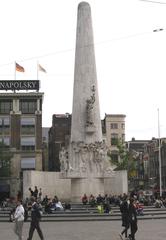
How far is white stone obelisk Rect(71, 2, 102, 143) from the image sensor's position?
44469 millimetres

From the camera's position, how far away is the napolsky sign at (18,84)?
77.7 meters

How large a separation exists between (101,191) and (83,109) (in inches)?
259

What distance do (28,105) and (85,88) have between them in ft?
107

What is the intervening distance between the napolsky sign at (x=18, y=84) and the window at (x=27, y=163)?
984 centimetres

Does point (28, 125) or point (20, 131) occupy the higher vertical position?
point (28, 125)

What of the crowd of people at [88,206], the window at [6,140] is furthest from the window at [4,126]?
the crowd of people at [88,206]

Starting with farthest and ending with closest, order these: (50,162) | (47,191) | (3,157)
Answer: (50,162) < (3,157) < (47,191)

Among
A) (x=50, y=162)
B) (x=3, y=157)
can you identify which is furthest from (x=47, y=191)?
(x=50, y=162)

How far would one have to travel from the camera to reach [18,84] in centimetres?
7775

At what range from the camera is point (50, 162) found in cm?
9262

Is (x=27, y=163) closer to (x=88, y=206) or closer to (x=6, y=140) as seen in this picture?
(x=6, y=140)

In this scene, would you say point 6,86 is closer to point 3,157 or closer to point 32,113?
point 32,113

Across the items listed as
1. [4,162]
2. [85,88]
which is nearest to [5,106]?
[4,162]

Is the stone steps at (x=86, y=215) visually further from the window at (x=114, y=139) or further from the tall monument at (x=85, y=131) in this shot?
the window at (x=114, y=139)
